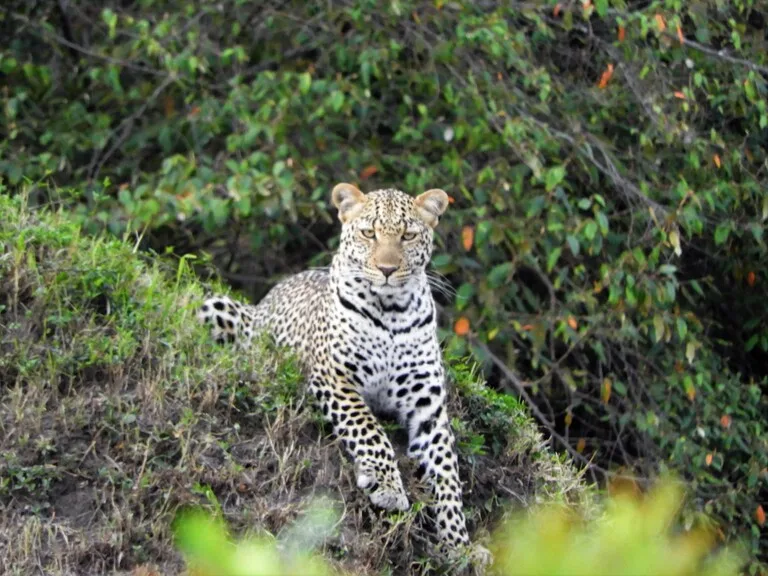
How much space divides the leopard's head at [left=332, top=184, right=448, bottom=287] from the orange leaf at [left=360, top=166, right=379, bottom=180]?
2514mm

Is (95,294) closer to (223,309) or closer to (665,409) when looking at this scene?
(223,309)

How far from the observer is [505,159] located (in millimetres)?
8383

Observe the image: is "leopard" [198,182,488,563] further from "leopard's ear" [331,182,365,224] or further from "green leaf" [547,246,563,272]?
"green leaf" [547,246,563,272]

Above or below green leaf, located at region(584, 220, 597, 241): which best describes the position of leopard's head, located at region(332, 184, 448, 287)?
above

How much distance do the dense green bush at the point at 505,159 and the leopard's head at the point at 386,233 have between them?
1.91m

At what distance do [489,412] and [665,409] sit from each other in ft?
9.37

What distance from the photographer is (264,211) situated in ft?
26.5

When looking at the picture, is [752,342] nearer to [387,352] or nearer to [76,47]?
[387,352]

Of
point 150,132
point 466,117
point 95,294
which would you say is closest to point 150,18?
point 150,132

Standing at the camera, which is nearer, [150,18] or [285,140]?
[285,140]

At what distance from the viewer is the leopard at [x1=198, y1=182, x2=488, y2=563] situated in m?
5.34

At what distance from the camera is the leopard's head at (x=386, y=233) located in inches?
217

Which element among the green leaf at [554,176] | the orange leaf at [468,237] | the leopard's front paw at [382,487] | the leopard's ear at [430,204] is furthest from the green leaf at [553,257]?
the leopard's front paw at [382,487]

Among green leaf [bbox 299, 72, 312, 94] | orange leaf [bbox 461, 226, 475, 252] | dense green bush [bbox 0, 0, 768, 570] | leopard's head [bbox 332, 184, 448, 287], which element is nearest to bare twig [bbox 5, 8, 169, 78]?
dense green bush [bbox 0, 0, 768, 570]
